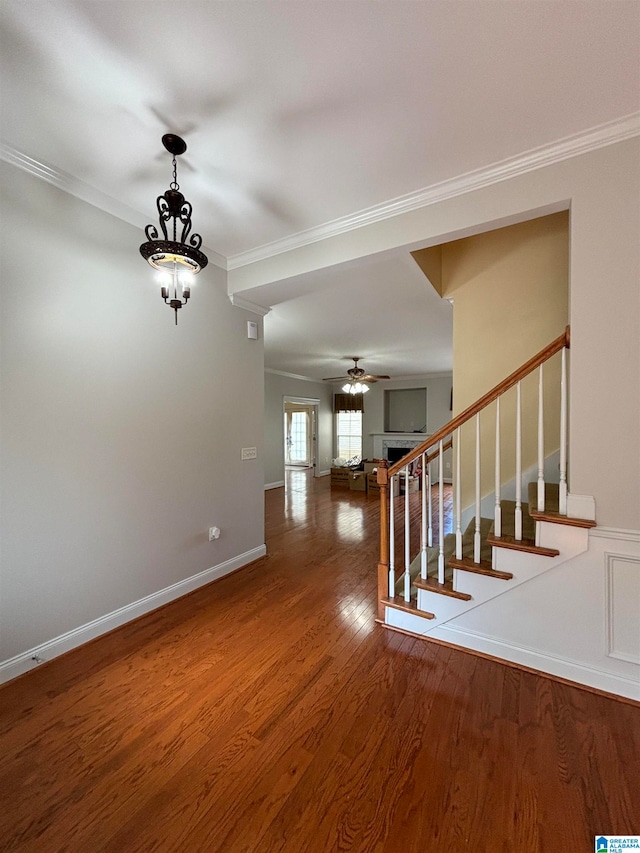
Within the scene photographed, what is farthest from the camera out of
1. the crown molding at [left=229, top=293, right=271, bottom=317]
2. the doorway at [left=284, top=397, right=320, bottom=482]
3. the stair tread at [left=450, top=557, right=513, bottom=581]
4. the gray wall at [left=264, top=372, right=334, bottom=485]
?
the doorway at [left=284, top=397, right=320, bottom=482]

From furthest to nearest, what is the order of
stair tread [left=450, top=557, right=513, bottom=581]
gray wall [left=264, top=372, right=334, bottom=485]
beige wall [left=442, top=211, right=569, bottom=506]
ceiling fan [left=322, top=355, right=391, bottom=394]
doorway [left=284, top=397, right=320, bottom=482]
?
doorway [left=284, top=397, right=320, bottom=482] → gray wall [left=264, top=372, right=334, bottom=485] → ceiling fan [left=322, top=355, right=391, bottom=394] → beige wall [left=442, top=211, right=569, bottom=506] → stair tread [left=450, top=557, right=513, bottom=581]

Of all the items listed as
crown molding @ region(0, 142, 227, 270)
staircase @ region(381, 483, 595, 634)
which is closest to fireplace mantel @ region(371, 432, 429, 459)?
staircase @ region(381, 483, 595, 634)

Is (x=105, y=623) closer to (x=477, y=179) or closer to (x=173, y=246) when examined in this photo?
(x=173, y=246)

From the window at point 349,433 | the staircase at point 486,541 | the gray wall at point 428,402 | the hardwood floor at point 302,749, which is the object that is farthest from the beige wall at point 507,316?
the window at point 349,433

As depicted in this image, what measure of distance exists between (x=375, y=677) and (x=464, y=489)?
191 centimetres

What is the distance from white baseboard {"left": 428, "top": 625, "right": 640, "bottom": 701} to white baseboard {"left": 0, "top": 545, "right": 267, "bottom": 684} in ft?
6.03

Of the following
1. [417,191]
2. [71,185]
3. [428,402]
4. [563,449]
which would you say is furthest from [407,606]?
[428,402]

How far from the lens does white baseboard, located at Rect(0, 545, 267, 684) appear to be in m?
1.90

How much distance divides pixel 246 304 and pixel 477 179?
2.07 m

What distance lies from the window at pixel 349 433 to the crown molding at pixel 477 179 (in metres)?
7.59

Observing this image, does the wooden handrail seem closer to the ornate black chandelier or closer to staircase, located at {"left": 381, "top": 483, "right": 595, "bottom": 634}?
staircase, located at {"left": 381, "top": 483, "right": 595, "bottom": 634}

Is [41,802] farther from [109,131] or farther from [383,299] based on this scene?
[383,299]

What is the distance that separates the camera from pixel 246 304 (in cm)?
327

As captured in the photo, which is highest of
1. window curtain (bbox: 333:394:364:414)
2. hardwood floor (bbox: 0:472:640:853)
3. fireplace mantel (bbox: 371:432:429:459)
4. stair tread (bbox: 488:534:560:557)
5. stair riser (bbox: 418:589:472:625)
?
window curtain (bbox: 333:394:364:414)
